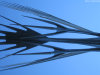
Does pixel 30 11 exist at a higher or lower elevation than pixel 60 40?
higher

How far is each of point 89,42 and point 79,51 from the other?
0.21 feet

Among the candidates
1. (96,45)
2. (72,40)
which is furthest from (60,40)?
(96,45)

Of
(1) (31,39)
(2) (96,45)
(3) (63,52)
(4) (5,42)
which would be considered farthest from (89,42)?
(4) (5,42)

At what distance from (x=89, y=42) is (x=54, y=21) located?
190 mm

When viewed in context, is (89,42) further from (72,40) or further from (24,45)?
(24,45)

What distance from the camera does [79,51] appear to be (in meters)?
0.65

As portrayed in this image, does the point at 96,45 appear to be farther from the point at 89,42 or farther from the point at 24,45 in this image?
the point at 24,45

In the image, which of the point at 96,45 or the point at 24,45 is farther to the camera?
the point at 24,45

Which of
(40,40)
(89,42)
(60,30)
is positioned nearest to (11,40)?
(40,40)

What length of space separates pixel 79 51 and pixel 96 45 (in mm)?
84

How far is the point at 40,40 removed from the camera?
67 cm

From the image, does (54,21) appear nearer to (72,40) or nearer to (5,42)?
(72,40)

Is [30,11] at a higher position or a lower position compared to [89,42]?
higher

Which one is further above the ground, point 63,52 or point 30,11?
point 30,11
